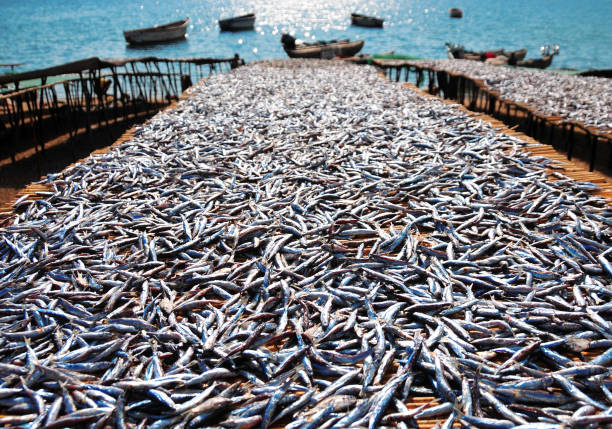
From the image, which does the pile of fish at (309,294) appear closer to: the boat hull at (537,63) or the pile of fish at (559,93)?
the pile of fish at (559,93)

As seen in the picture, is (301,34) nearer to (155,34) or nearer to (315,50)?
(155,34)

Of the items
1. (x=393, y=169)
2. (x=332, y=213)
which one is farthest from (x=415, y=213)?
(x=393, y=169)

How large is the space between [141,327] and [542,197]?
4984mm

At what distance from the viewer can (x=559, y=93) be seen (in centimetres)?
1316

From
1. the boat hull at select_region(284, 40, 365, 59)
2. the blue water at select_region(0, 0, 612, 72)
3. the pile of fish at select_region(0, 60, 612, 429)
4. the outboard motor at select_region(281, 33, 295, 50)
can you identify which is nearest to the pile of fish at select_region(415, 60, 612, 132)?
the pile of fish at select_region(0, 60, 612, 429)

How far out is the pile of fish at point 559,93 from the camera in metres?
10.6

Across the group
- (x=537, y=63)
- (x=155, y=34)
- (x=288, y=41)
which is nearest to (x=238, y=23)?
(x=155, y=34)

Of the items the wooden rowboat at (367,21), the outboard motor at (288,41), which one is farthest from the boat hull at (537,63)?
the wooden rowboat at (367,21)

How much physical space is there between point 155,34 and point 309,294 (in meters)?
58.8

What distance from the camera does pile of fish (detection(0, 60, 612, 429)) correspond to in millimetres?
2670

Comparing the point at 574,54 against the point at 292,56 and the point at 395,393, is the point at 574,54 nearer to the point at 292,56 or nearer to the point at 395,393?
the point at 292,56

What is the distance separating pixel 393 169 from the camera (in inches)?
254

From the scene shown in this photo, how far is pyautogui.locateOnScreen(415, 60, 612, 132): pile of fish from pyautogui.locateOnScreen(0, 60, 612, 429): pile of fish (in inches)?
223

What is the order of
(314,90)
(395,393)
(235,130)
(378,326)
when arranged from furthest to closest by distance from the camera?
(314,90), (235,130), (378,326), (395,393)
